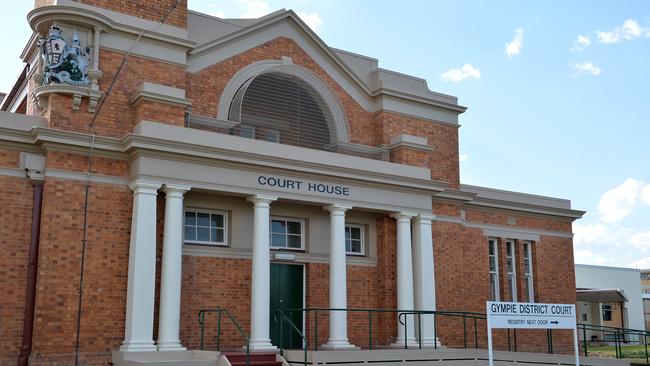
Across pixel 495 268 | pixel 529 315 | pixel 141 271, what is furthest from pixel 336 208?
pixel 495 268

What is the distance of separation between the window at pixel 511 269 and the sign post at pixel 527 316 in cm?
849

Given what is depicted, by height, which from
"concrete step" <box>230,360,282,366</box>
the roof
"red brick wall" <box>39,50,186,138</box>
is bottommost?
"concrete step" <box>230,360,282,366</box>

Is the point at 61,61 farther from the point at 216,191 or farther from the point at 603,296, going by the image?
the point at 603,296

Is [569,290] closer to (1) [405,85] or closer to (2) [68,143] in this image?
(1) [405,85]

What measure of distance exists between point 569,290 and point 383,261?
841cm

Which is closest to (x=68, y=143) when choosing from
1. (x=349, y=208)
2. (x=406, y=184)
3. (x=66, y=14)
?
(x=66, y=14)

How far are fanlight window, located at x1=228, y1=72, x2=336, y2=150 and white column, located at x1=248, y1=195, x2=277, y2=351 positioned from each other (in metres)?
2.21

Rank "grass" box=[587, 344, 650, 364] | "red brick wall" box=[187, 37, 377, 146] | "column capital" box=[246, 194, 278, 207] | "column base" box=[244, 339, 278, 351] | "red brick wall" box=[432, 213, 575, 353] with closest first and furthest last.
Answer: "column base" box=[244, 339, 278, 351] < "column capital" box=[246, 194, 278, 207] < "red brick wall" box=[187, 37, 377, 146] < "red brick wall" box=[432, 213, 575, 353] < "grass" box=[587, 344, 650, 364]

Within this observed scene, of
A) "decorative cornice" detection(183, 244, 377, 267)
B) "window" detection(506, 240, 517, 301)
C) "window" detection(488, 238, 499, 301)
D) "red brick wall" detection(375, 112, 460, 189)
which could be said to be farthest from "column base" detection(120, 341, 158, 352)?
"window" detection(506, 240, 517, 301)

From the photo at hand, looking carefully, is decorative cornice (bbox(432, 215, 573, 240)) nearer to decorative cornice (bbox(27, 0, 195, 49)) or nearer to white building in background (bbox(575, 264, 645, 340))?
decorative cornice (bbox(27, 0, 195, 49))

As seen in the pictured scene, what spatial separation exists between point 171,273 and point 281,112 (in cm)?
533

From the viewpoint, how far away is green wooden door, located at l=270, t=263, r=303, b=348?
57.9ft

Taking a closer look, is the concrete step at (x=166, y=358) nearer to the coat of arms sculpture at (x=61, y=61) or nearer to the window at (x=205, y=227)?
the window at (x=205, y=227)

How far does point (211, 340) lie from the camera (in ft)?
53.5
